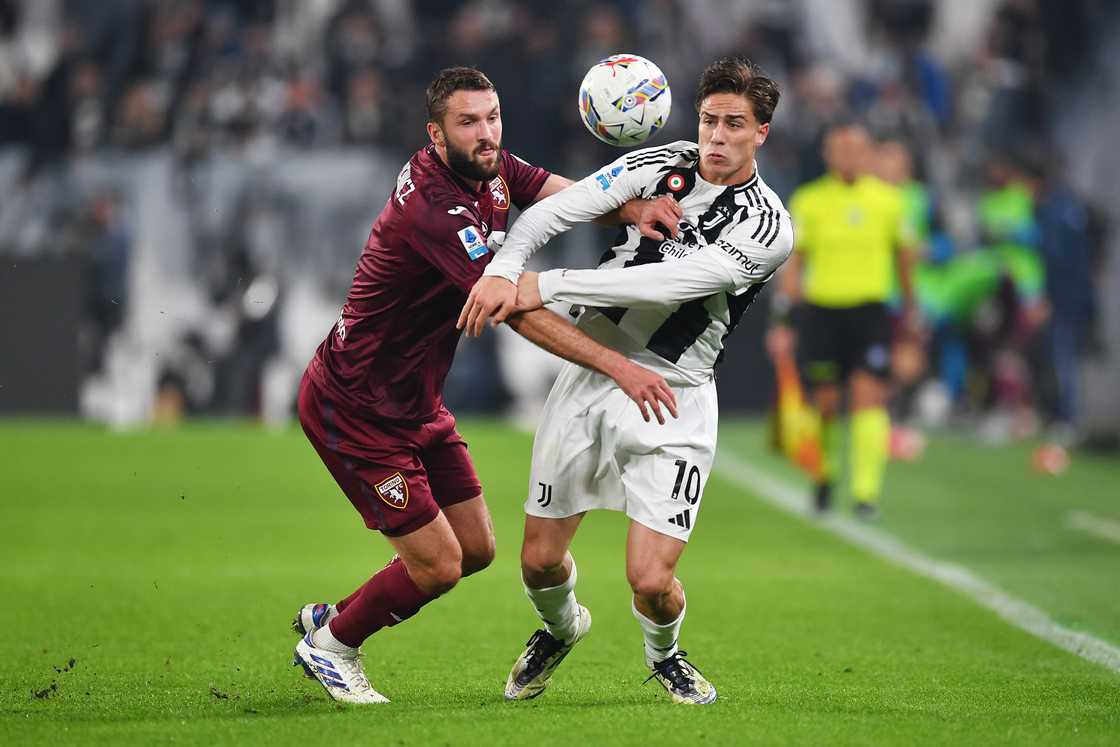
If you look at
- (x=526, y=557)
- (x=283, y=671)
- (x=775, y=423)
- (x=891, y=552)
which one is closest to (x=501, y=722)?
(x=526, y=557)

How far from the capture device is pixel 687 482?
5.68 meters

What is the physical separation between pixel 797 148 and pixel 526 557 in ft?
48.7

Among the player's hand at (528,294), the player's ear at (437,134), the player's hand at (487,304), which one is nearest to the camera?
the player's hand at (487,304)

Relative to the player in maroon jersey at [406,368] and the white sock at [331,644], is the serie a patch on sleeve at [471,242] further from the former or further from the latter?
the white sock at [331,644]

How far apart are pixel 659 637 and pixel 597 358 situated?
3.31 feet

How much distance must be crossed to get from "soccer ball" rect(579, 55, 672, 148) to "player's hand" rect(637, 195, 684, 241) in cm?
22

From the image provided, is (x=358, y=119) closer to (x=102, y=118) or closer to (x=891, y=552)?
(x=102, y=118)

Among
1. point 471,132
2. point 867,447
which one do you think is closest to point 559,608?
point 471,132

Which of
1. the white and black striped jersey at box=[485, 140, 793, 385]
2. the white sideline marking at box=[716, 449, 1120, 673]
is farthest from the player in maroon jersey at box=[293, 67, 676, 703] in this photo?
the white sideline marking at box=[716, 449, 1120, 673]

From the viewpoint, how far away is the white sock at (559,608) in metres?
5.84

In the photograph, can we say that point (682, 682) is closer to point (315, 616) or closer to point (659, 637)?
point (659, 637)

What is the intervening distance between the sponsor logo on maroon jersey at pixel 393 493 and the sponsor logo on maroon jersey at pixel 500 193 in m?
0.97

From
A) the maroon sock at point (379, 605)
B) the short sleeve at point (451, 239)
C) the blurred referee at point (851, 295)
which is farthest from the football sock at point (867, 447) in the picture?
the short sleeve at point (451, 239)

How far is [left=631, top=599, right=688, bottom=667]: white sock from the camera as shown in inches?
225
